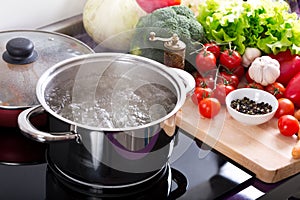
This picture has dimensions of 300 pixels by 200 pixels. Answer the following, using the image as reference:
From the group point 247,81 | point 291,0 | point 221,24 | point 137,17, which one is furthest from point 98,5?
point 291,0

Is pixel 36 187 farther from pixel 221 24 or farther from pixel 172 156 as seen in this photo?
pixel 221 24

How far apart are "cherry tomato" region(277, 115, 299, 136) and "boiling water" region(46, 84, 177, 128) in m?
0.31

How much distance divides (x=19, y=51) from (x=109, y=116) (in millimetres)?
242

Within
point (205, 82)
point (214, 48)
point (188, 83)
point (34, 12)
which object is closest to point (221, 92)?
point (205, 82)

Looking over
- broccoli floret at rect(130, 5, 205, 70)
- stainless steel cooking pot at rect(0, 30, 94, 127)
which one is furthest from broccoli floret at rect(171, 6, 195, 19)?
stainless steel cooking pot at rect(0, 30, 94, 127)

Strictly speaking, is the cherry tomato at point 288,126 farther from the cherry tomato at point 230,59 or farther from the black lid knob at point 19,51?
the black lid knob at point 19,51

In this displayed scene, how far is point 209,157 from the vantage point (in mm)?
1095

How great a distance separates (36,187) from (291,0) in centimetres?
104

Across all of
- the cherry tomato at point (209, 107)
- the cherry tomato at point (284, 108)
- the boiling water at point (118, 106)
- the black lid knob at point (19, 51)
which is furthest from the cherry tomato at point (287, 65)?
the black lid knob at point (19, 51)

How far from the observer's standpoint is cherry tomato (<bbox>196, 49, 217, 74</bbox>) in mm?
1349

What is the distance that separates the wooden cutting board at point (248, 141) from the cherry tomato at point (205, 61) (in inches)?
4.7

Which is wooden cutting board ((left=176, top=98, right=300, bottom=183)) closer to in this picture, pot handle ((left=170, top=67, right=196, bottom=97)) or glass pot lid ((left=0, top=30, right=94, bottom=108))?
pot handle ((left=170, top=67, right=196, bottom=97))

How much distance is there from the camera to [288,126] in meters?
1.19

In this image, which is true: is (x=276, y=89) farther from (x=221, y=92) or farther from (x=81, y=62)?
(x=81, y=62)
